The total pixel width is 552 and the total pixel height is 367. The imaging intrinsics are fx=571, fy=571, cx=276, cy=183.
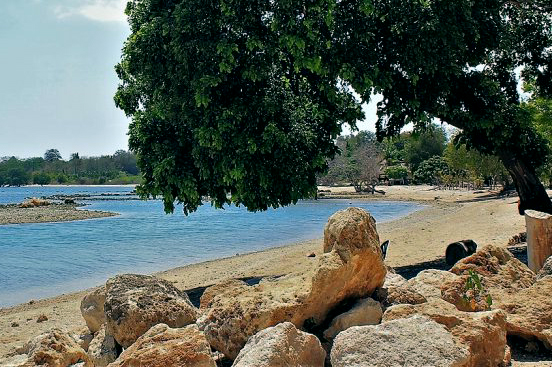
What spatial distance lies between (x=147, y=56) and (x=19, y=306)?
9.23 meters

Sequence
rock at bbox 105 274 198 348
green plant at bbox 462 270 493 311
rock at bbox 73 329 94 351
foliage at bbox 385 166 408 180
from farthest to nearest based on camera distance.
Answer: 1. foliage at bbox 385 166 408 180
2. rock at bbox 73 329 94 351
3. green plant at bbox 462 270 493 311
4. rock at bbox 105 274 198 348

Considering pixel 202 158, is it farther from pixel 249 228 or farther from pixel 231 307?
pixel 249 228

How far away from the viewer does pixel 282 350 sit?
473 centimetres

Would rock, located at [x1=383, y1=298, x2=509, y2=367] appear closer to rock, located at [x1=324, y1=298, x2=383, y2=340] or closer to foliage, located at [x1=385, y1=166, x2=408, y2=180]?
rock, located at [x1=324, y1=298, x2=383, y2=340]

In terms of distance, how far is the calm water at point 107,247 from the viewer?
22719 millimetres

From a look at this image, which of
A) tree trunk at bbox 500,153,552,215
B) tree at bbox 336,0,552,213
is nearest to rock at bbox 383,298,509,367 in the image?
tree at bbox 336,0,552,213

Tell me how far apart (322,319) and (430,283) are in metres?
1.65

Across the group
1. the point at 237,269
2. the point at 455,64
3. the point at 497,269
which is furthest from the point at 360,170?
the point at 497,269

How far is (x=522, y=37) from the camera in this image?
17.1 meters

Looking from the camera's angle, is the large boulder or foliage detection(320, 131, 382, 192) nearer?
the large boulder

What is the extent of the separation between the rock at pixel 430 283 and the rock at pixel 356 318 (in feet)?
2.81

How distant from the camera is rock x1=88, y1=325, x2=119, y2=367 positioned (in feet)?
21.7

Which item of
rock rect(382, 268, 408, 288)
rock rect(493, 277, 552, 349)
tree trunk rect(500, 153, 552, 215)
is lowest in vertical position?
rock rect(493, 277, 552, 349)

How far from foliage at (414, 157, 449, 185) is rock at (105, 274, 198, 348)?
87662mm
